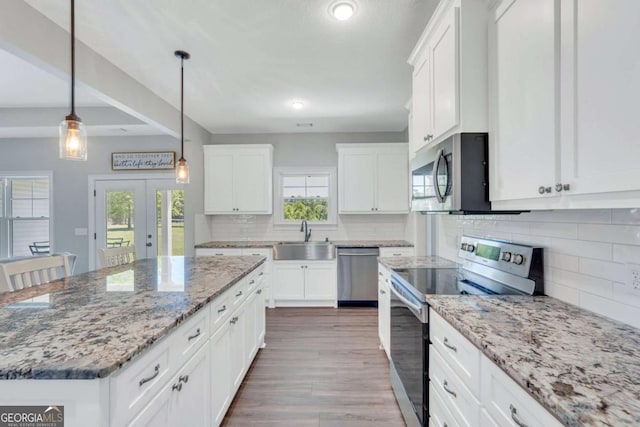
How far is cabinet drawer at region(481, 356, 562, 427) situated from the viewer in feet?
2.57

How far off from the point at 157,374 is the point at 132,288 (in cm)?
80

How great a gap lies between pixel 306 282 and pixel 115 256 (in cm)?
233

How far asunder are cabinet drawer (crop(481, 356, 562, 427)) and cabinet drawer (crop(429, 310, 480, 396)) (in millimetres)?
55

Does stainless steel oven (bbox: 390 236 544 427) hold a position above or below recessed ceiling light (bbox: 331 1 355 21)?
below

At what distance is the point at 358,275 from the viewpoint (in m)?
4.23

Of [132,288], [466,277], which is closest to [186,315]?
[132,288]

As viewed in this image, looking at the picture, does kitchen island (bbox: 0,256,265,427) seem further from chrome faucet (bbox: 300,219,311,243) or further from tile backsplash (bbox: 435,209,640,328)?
chrome faucet (bbox: 300,219,311,243)

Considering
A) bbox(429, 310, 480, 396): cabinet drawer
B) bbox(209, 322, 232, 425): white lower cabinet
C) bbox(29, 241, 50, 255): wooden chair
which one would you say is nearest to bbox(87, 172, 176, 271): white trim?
bbox(29, 241, 50, 255): wooden chair

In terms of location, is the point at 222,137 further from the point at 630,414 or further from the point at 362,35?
the point at 630,414

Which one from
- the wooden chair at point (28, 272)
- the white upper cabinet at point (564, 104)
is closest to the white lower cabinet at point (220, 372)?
the wooden chair at point (28, 272)

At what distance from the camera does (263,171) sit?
4.52 metres

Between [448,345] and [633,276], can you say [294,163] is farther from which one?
[633,276]

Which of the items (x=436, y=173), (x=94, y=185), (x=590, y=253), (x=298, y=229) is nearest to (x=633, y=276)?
(x=590, y=253)

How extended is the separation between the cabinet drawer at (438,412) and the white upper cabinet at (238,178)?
11.4 feet
